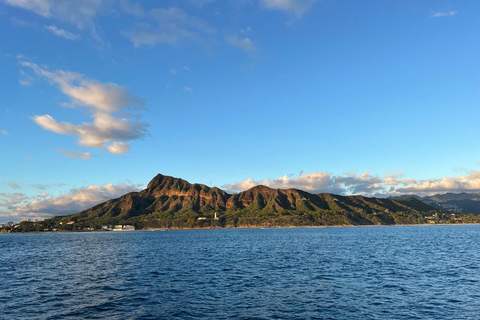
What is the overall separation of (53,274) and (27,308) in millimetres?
32571

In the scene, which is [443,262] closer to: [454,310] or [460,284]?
[460,284]

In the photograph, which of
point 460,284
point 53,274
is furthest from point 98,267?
point 460,284

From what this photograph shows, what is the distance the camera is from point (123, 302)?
4466 cm

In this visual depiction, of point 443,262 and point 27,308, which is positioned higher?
point 27,308

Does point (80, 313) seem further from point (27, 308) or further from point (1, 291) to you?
point (1, 291)

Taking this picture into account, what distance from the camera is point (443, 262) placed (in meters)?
81.4

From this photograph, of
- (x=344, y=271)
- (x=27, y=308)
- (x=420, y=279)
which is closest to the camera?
(x=27, y=308)

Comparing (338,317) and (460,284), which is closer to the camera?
(338,317)

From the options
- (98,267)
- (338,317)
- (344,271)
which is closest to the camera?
(338,317)

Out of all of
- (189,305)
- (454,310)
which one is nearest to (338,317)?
(454,310)

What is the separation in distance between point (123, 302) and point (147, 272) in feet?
96.7

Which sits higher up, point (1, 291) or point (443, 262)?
point (1, 291)

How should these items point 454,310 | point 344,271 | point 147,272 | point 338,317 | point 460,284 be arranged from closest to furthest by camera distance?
1. point 338,317
2. point 454,310
3. point 460,284
4. point 344,271
5. point 147,272

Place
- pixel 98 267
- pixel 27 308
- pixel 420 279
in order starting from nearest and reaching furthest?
1. pixel 27 308
2. pixel 420 279
3. pixel 98 267
